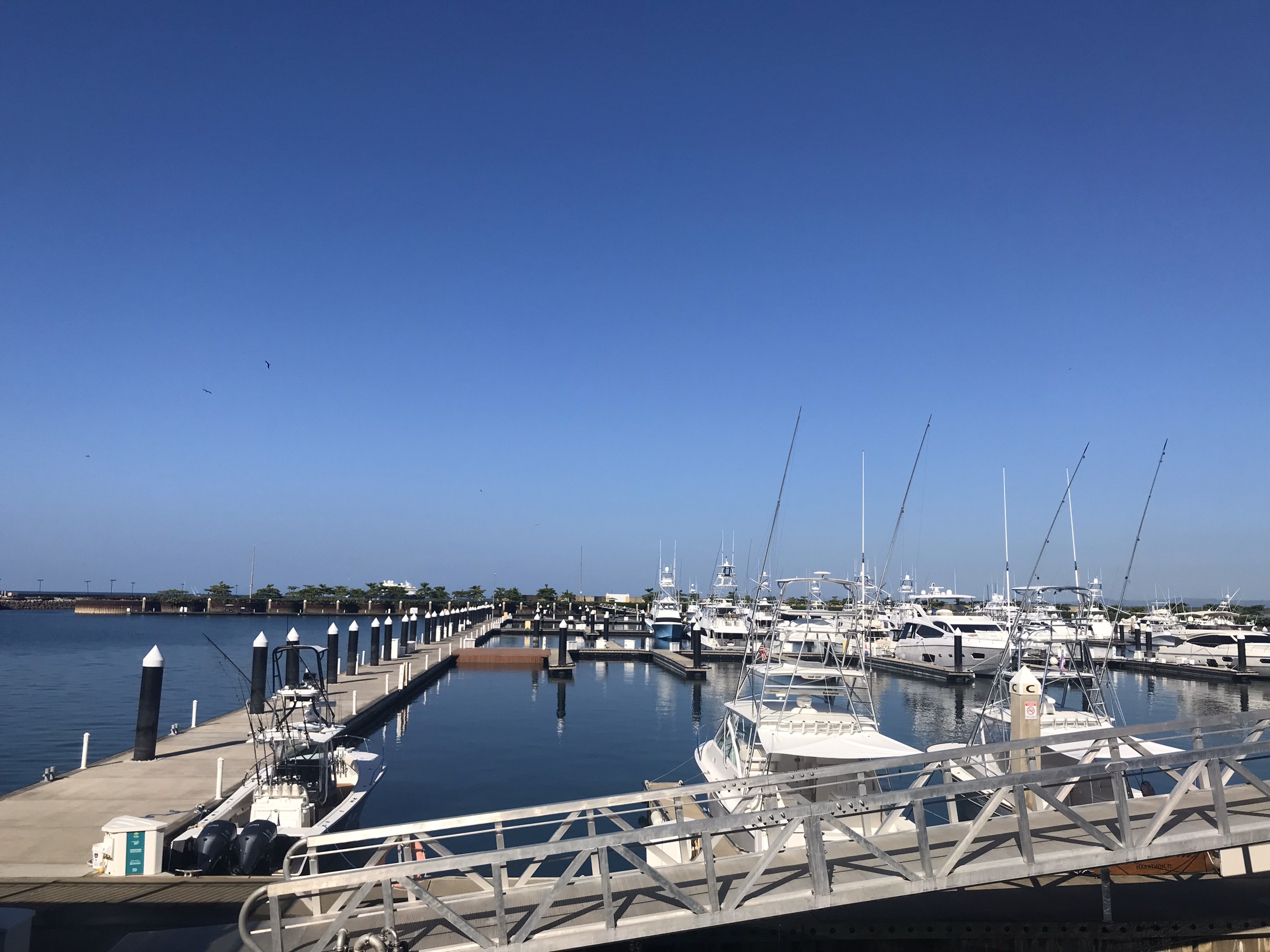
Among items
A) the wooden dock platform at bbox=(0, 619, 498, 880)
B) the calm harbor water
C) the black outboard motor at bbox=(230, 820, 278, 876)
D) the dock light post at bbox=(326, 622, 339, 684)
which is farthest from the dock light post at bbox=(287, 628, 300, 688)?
the black outboard motor at bbox=(230, 820, 278, 876)

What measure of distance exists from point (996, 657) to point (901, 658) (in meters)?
10.4

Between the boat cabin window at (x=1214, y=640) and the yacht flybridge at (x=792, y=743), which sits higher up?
the yacht flybridge at (x=792, y=743)

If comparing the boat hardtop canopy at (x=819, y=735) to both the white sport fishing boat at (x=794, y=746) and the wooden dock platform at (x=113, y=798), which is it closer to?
the white sport fishing boat at (x=794, y=746)

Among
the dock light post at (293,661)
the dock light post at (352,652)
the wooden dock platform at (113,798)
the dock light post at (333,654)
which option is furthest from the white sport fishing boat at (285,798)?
the dock light post at (352,652)

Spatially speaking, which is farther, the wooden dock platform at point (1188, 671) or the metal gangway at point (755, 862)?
the wooden dock platform at point (1188, 671)

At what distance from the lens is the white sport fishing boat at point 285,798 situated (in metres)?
14.9

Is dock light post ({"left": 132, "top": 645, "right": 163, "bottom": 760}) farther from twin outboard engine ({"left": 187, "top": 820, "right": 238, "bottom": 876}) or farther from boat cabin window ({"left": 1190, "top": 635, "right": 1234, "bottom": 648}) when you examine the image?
boat cabin window ({"left": 1190, "top": 635, "right": 1234, "bottom": 648})

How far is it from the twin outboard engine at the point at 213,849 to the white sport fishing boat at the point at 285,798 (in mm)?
10

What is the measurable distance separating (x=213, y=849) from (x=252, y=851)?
81cm

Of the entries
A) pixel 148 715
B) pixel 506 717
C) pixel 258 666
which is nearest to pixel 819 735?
pixel 148 715

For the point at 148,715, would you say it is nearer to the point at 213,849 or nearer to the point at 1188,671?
the point at 213,849

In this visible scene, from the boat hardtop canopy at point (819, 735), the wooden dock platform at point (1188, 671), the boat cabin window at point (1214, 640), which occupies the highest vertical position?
the boat hardtop canopy at point (819, 735)

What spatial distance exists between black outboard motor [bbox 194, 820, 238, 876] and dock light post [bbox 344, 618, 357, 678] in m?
31.3

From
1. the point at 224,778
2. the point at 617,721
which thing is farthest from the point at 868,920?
the point at 617,721
